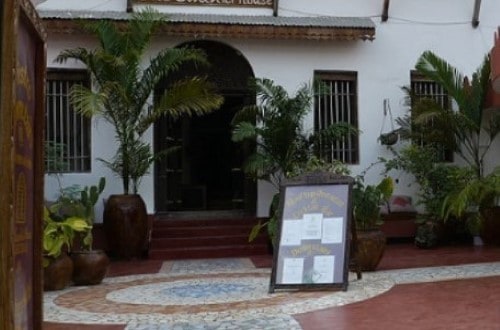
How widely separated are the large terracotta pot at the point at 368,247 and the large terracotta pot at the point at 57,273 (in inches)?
152

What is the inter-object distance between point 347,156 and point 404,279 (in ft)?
16.5

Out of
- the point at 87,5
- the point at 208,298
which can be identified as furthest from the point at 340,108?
the point at 208,298

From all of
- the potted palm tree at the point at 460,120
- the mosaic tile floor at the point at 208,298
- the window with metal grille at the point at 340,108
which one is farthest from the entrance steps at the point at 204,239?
the potted palm tree at the point at 460,120

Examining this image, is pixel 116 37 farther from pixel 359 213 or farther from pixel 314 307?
pixel 314 307

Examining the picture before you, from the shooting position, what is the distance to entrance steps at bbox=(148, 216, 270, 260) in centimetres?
1132

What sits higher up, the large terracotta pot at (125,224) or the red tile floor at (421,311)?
the large terracotta pot at (125,224)

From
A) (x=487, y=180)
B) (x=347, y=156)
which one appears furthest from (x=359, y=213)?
(x=347, y=156)

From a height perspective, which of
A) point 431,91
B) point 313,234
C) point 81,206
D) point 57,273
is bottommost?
point 57,273

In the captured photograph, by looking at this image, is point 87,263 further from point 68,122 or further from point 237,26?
point 237,26

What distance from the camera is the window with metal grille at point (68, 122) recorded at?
12.1 m

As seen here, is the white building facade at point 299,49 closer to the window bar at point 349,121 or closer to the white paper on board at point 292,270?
the window bar at point 349,121

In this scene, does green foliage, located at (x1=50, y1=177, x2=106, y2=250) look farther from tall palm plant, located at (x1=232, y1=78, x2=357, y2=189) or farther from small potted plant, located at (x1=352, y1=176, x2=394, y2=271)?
small potted plant, located at (x1=352, y1=176, x2=394, y2=271)

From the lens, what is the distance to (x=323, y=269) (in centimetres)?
730

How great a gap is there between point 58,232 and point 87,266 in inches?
26.9
